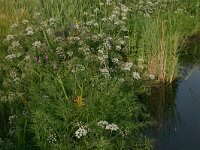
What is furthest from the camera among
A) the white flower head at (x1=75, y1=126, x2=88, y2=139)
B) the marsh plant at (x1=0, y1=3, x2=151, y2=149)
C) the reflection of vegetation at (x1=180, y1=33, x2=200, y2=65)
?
the reflection of vegetation at (x1=180, y1=33, x2=200, y2=65)

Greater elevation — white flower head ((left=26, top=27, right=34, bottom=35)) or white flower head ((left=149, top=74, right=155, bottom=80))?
white flower head ((left=26, top=27, right=34, bottom=35))

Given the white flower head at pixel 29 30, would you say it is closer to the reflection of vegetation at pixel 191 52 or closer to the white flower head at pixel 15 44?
the white flower head at pixel 15 44

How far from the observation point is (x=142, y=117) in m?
7.40

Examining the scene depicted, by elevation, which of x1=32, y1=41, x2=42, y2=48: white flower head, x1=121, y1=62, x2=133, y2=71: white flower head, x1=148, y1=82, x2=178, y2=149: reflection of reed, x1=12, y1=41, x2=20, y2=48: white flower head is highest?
x1=32, y1=41, x2=42, y2=48: white flower head

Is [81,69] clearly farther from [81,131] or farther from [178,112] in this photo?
[178,112]

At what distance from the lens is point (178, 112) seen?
843cm

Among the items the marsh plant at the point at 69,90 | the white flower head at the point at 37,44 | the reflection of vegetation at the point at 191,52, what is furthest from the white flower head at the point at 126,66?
the reflection of vegetation at the point at 191,52

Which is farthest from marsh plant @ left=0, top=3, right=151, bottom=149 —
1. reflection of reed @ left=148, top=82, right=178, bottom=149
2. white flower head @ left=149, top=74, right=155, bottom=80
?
reflection of reed @ left=148, top=82, right=178, bottom=149

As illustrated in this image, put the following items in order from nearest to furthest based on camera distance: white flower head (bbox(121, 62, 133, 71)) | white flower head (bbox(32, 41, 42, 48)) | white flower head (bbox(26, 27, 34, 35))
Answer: white flower head (bbox(32, 41, 42, 48)) < white flower head (bbox(121, 62, 133, 71)) < white flower head (bbox(26, 27, 34, 35))

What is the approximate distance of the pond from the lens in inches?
289

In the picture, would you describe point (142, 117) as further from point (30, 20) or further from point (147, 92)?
point (30, 20)

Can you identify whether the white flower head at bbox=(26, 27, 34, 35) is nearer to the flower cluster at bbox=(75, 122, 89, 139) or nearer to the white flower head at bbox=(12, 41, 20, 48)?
the white flower head at bbox=(12, 41, 20, 48)

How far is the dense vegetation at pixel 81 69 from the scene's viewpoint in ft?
19.4

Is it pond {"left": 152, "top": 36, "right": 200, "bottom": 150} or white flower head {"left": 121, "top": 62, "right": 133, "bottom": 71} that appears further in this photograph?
white flower head {"left": 121, "top": 62, "right": 133, "bottom": 71}
